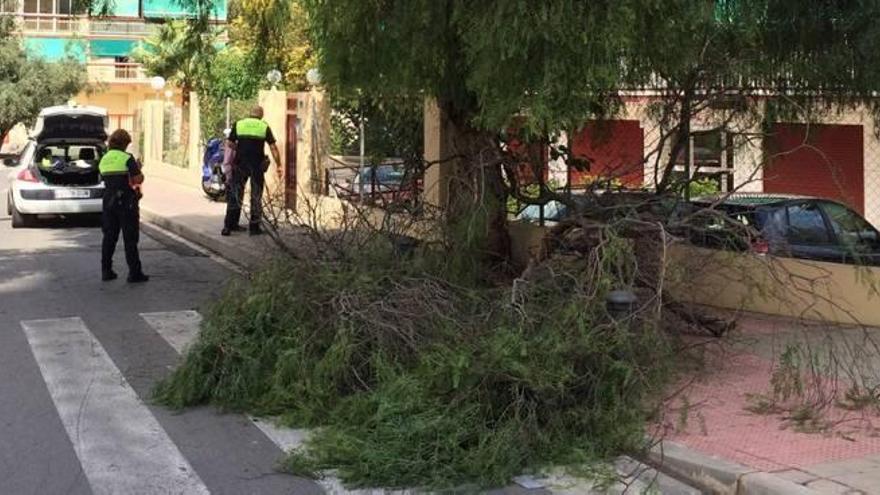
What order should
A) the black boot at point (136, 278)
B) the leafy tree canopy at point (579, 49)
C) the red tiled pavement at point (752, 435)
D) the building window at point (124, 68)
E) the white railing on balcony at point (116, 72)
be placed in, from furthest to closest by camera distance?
the building window at point (124, 68) → the white railing on balcony at point (116, 72) → the black boot at point (136, 278) → the leafy tree canopy at point (579, 49) → the red tiled pavement at point (752, 435)

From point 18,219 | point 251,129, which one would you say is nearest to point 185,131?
point 18,219

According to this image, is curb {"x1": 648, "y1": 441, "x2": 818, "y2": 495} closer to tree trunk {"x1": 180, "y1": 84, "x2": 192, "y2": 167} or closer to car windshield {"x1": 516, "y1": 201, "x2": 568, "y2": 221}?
car windshield {"x1": 516, "y1": 201, "x2": 568, "y2": 221}

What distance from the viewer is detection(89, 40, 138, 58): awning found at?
64.1 m

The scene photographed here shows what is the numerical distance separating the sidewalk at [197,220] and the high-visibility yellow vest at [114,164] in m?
1.76

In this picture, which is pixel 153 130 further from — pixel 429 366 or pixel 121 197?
pixel 429 366

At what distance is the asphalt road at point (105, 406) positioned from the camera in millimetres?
5289

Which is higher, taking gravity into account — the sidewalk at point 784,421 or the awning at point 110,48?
A: the awning at point 110,48

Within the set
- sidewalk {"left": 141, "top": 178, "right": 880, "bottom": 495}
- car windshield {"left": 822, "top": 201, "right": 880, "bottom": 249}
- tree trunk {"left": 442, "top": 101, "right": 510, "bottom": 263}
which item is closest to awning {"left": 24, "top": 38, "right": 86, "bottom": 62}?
tree trunk {"left": 442, "top": 101, "right": 510, "bottom": 263}

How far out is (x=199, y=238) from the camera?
15.8m

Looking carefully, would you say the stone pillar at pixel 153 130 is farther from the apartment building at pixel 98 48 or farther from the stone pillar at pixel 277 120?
the apartment building at pixel 98 48

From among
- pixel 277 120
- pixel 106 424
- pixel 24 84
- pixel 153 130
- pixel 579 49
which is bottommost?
pixel 106 424

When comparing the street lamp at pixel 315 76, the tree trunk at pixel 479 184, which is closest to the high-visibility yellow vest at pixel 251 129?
the street lamp at pixel 315 76

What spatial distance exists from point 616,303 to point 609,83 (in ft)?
4.57

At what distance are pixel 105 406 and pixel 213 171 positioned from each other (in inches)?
614
